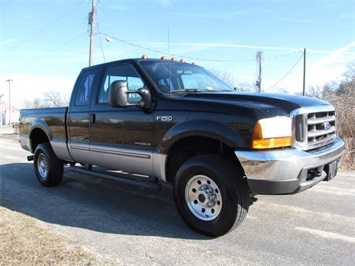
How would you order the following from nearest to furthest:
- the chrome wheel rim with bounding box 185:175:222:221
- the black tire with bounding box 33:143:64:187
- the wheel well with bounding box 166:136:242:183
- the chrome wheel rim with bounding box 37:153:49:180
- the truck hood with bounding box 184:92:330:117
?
1. the truck hood with bounding box 184:92:330:117
2. the chrome wheel rim with bounding box 185:175:222:221
3. the wheel well with bounding box 166:136:242:183
4. the black tire with bounding box 33:143:64:187
5. the chrome wheel rim with bounding box 37:153:49:180

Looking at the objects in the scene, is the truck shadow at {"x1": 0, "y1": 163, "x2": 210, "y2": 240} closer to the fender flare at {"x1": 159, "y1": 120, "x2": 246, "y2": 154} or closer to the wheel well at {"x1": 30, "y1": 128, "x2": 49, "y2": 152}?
the wheel well at {"x1": 30, "y1": 128, "x2": 49, "y2": 152}

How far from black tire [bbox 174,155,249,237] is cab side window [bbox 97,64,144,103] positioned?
1.40m

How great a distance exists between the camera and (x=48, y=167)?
6.56m

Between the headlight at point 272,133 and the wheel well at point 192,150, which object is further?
the wheel well at point 192,150

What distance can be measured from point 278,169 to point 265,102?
29.4 inches

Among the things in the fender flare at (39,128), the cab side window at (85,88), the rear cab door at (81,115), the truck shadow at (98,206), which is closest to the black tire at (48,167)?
the truck shadow at (98,206)

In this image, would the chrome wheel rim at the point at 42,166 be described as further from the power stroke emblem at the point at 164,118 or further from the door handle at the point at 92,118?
the power stroke emblem at the point at 164,118

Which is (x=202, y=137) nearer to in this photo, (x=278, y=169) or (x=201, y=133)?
(x=201, y=133)

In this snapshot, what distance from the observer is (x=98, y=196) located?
588 cm

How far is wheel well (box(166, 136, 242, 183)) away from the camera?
160 inches

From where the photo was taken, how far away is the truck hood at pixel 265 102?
3531mm

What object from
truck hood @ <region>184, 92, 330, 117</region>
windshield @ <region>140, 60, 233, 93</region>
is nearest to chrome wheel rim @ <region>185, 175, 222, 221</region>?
truck hood @ <region>184, 92, 330, 117</region>

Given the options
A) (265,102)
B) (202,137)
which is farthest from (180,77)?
(265,102)

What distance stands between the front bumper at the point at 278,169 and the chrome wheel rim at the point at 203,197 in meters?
0.47
